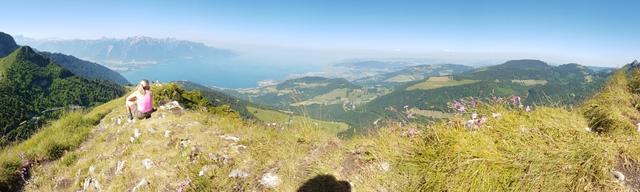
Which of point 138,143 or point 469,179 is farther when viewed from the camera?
point 138,143

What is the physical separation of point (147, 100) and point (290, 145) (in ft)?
27.3

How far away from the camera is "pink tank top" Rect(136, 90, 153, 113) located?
12981 millimetres

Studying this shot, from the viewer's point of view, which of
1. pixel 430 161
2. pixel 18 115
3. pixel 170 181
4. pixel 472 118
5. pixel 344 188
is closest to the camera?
pixel 430 161

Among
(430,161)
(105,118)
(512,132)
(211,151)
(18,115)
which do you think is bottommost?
(18,115)

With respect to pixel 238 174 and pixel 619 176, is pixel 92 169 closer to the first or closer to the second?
pixel 238 174

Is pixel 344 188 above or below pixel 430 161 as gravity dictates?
below

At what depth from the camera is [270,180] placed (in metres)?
6.29

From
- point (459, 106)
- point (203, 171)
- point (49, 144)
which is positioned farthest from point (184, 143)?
point (459, 106)

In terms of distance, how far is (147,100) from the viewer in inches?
520

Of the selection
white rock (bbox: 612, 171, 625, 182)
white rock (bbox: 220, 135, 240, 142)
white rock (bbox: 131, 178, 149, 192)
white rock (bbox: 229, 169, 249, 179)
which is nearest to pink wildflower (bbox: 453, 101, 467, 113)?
white rock (bbox: 612, 171, 625, 182)

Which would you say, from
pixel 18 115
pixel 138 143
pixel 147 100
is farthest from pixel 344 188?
pixel 18 115

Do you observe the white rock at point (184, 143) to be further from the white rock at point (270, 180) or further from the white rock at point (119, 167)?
the white rock at point (270, 180)

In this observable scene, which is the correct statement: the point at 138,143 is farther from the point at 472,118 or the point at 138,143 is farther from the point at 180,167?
the point at 472,118

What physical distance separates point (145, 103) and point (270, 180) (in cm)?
886
